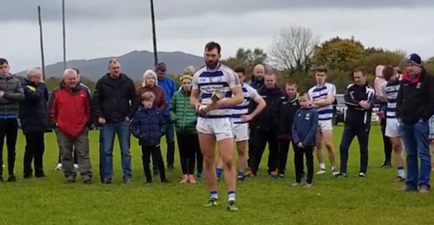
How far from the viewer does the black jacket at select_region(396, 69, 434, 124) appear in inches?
453

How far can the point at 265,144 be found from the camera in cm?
1475

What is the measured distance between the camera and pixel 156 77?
14453 mm

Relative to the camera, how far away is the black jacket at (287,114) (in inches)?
550

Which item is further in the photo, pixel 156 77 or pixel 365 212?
pixel 156 77

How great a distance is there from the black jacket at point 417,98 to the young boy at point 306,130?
4.82 feet

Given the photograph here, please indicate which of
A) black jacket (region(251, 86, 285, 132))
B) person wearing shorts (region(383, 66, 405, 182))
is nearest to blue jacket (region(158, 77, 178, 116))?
black jacket (region(251, 86, 285, 132))

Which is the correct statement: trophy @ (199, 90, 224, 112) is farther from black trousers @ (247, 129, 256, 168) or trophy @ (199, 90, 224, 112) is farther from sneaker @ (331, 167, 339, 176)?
sneaker @ (331, 167, 339, 176)

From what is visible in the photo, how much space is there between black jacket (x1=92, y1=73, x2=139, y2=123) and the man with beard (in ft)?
7.44

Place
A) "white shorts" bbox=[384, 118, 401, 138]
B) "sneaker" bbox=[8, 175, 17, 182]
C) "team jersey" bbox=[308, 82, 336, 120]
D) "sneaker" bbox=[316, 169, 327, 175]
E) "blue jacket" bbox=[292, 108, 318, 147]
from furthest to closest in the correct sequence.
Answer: "sneaker" bbox=[316, 169, 327, 175] → "team jersey" bbox=[308, 82, 336, 120] → "sneaker" bbox=[8, 175, 17, 182] → "white shorts" bbox=[384, 118, 401, 138] → "blue jacket" bbox=[292, 108, 318, 147]

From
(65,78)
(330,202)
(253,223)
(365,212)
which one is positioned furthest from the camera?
(65,78)

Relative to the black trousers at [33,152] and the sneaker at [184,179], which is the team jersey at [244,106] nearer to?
the sneaker at [184,179]

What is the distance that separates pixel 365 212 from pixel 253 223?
1.62 m

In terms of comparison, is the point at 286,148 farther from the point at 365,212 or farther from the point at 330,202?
the point at 365,212

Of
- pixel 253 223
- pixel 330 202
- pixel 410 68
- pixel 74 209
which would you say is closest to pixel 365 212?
pixel 330 202
